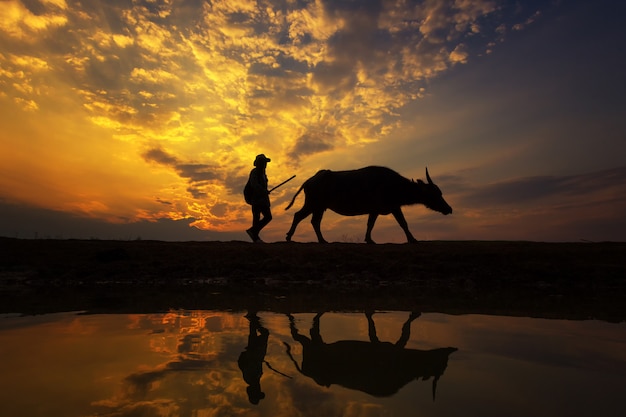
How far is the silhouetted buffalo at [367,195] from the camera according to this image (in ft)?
45.2

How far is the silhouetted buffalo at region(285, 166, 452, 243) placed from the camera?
1377 centimetres

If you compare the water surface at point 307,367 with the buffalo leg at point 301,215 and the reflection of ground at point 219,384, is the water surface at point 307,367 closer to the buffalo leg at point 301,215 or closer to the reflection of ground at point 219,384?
the reflection of ground at point 219,384

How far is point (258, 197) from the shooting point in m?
13.6

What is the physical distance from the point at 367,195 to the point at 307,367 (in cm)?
1156

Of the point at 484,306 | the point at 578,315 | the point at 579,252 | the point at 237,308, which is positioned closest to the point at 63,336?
the point at 237,308

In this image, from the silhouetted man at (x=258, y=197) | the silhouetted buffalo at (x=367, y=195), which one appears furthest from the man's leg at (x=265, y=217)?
the silhouetted buffalo at (x=367, y=195)

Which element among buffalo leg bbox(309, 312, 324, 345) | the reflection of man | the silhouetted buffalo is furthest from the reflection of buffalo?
the silhouetted buffalo

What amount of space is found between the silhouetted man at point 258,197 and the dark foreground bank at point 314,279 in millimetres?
3231

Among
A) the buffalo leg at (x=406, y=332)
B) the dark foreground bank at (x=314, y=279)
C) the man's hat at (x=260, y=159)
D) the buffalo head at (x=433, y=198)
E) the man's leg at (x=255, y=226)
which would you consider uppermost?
the man's hat at (x=260, y=159)

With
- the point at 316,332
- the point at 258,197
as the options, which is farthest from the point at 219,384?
the point at 258,197

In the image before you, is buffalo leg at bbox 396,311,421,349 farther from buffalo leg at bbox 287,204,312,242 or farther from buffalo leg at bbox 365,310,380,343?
buffalo leg at bbox 287,204,312,242

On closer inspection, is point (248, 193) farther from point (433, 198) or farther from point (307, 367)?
point (307, 367)

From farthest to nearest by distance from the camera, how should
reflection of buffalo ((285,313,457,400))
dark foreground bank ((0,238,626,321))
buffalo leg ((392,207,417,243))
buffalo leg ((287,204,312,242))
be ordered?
buffalo leg ((287,204,312,242)) → buffalo leg ((392,207,417,243)) → dark foreground bank ((0,238,626,321)) → reflection of buffalo ((285,313,457,400))

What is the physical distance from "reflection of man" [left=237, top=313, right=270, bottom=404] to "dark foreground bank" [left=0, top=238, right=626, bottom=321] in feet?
4.35
